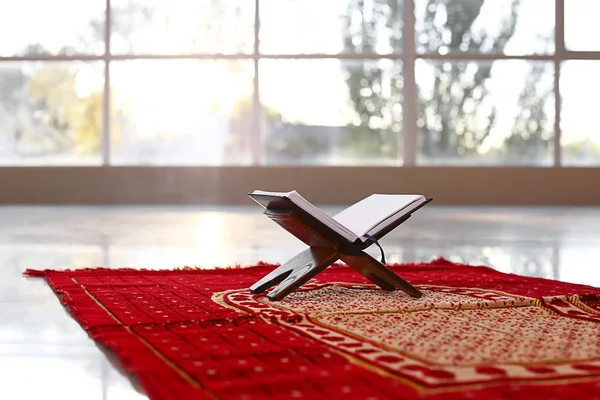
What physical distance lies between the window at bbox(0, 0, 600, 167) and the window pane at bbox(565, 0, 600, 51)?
0.05 ft

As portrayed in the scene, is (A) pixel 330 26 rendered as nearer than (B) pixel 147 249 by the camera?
No

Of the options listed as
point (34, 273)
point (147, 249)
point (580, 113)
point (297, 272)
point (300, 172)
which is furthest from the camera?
point (580, 113)

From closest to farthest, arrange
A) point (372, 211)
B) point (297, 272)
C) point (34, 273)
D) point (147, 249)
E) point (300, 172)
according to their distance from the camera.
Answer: point (297, 272) → point (372, 211) → point (34, 273) → point (147, 249) → point (300, 172)

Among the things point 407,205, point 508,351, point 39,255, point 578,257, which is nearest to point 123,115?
point 39,255

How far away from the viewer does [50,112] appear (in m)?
9.47

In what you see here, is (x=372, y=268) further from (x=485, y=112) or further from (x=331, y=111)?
(x=485, y=112)

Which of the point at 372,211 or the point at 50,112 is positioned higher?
the point at 50,112

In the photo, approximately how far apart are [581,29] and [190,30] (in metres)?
4.27

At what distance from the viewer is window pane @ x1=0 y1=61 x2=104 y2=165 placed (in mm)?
9398

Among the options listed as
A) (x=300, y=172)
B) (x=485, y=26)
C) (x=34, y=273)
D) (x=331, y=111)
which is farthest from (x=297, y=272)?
(x=485, y=26)

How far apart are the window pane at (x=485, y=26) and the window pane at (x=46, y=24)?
3534 millimetres

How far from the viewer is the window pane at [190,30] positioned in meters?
9.34

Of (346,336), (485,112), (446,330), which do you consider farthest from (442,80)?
(346,336)

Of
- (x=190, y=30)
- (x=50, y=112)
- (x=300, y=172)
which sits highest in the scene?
(x=190, y=30)
